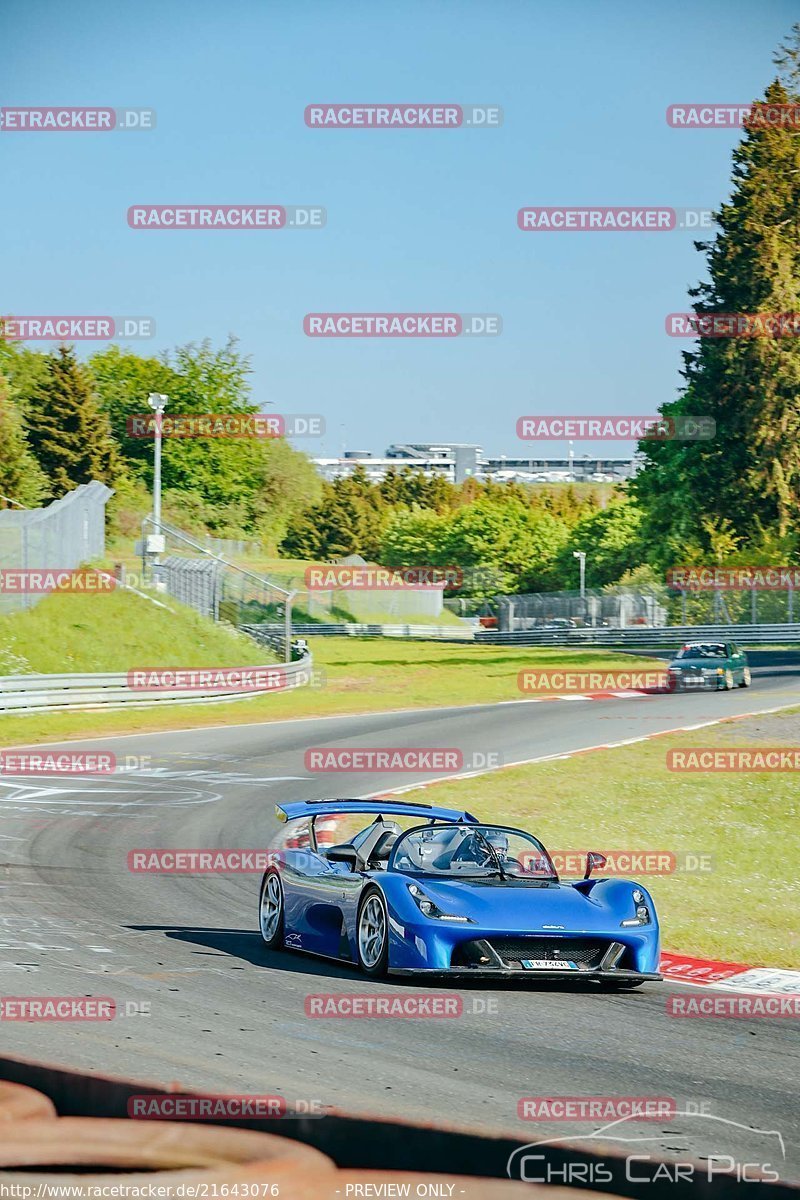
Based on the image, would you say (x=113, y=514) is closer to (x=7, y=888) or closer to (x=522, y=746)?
(x=522, y=746)

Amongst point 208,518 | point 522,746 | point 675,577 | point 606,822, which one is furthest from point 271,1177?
point 208,518

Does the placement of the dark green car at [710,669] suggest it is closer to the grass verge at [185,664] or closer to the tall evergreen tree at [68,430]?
the grass verge at [185,664]

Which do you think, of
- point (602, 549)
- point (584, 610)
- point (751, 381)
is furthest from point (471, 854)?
point (602, 549)

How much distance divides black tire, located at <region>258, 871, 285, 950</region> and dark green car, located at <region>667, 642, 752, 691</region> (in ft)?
101

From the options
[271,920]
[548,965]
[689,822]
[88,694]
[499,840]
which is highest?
[499,840]

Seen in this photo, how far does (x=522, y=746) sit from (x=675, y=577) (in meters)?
44.1

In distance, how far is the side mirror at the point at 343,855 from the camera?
11637mm

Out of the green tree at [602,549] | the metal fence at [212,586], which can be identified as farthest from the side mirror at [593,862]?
the green tree at [602,549]

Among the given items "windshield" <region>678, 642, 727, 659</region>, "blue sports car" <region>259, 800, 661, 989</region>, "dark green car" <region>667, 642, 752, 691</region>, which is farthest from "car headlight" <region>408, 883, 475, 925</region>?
"windshield" <region>678, 642, 727, 659</region>

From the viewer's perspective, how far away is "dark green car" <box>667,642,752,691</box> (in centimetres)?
4159

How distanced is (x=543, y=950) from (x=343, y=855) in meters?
2.24

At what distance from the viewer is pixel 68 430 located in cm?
7600

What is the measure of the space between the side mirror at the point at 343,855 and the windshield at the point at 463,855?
72 cm

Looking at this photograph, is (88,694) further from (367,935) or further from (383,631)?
(383,631)
